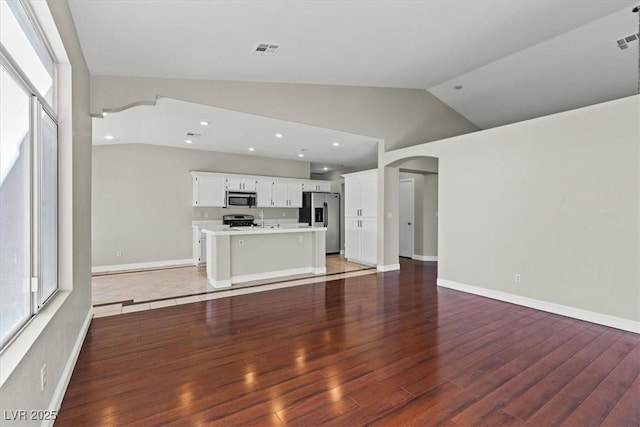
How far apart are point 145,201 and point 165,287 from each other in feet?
8.60

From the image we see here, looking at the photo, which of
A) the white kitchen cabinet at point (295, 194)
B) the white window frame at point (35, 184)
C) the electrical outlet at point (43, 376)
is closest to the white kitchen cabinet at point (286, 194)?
the white kitchen cabinet at point (295, 194)

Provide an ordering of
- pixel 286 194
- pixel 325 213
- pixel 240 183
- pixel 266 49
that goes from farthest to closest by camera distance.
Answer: pixel 325 213
pixel 286 194
pixel 240 183
pixel 266 49

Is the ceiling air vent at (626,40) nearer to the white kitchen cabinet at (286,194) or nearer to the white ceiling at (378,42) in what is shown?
the white ceiling at (378,42)

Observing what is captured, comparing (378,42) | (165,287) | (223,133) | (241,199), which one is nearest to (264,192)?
(241,199)

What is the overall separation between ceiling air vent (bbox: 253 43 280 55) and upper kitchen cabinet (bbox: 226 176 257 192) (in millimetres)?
4028

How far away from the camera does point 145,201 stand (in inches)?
262

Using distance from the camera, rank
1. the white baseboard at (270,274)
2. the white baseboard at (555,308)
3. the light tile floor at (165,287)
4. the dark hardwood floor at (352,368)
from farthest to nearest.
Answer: the white baseboard at (270,274), the light tile floor at (165,287), the white baseboard at (555,308), the dark hardwood floor at (352,368)

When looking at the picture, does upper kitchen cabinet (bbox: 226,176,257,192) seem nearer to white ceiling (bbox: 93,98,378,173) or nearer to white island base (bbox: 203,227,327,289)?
white ceiling (bbox: 93,98,378,173)

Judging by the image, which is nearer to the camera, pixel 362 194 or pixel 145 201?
pixel 145 201

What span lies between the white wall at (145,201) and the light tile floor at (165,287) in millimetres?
678

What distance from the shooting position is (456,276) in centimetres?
486

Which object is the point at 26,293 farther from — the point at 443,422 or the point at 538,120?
the point at 538,120

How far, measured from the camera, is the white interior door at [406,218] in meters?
8.10

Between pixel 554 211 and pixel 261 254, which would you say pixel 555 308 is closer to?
pixel 554 211
